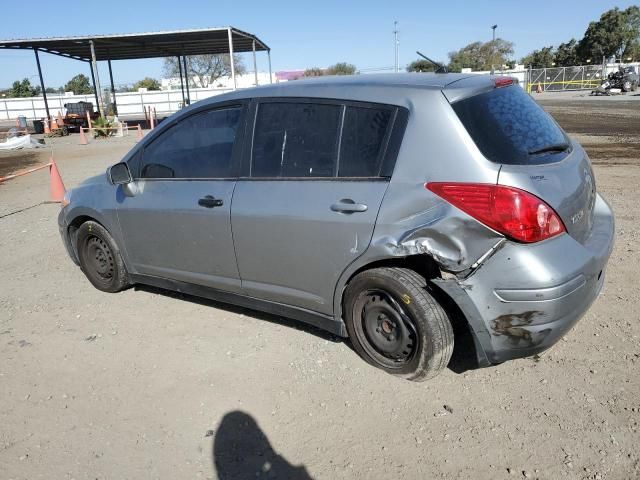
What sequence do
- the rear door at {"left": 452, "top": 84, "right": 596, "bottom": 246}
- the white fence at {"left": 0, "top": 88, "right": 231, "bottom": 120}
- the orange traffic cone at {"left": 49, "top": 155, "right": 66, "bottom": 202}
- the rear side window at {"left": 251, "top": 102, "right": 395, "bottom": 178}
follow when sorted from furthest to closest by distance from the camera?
the white fence at {"left": 0, "top": 88, "right": 231, "bottom": 120} < the orange traffic cone at {"left": 49, "top": 155, "right": 66, "bottom": 202} < the rear side window at {"left": 251, "top": 102, "right": 395, "bottom": 178} < the rear door at {"left": 452, "top": 84, "right": 596, "bottom": 246}

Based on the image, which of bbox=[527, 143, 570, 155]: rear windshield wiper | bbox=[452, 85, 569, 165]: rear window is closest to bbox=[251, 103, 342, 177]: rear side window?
bbox=[452, 85, 569, 165]: rear window

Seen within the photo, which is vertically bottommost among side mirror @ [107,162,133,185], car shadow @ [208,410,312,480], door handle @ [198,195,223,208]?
car shadow @ [208,410,312,480]

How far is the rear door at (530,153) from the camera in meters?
2.70

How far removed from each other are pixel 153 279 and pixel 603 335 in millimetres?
3434

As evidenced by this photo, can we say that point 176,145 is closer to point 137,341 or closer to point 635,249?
point 137,341

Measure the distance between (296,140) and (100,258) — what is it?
245 centimetres

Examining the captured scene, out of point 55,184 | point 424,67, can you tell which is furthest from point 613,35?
point 55,184

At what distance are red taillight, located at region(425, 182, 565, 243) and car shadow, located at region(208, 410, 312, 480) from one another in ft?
5.10

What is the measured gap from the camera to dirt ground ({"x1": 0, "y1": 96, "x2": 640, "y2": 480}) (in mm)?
2512

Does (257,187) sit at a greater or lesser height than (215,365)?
greater

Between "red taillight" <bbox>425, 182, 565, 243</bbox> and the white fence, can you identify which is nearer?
"red taillight" <bbox>425, 182, 565, 243</bbox>

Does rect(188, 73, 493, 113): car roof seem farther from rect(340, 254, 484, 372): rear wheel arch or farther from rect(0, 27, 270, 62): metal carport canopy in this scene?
rect(0, 27, 270, 62): metal carport canopy

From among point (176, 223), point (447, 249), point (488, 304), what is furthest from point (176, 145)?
point (488, 304)

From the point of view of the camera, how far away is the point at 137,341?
3.83 meters
